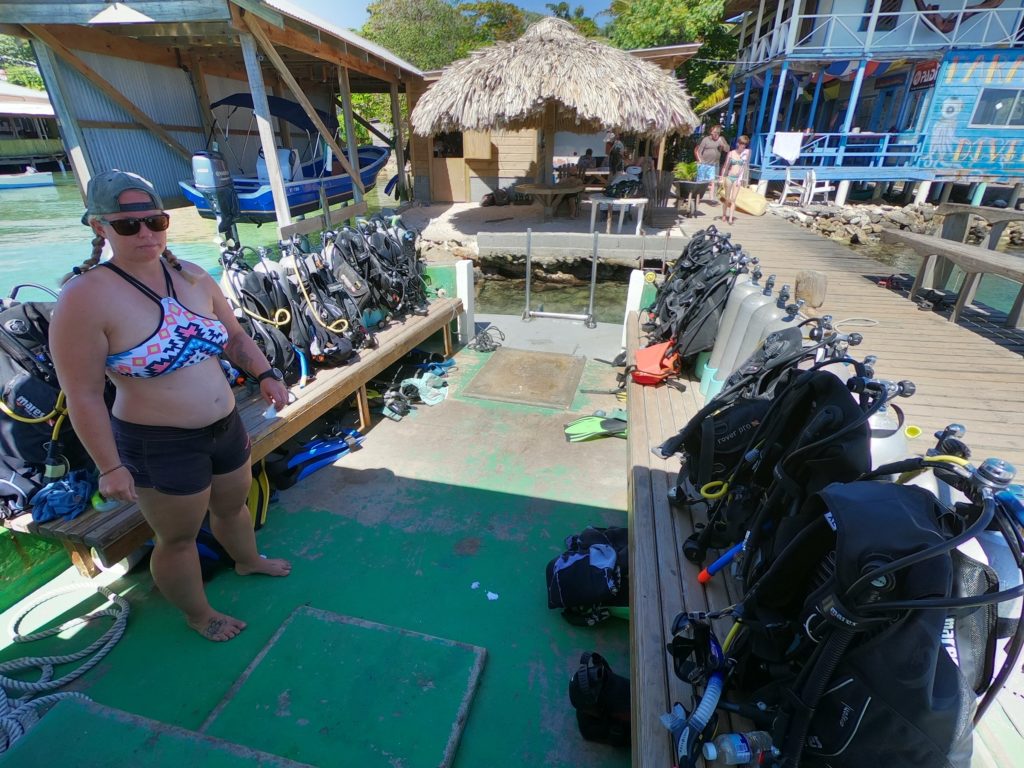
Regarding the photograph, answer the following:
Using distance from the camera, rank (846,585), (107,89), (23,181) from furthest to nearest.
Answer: (23,181) < (107,89) < (846,585)

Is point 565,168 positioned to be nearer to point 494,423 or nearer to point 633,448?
point 494,423

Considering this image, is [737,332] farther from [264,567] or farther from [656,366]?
[264,567]

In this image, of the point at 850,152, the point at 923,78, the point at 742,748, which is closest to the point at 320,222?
the point at 742,748

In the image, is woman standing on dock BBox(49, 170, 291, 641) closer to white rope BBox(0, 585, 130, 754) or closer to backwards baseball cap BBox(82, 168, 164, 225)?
backwards baseball cap BBox(82, 168, 164, 225)

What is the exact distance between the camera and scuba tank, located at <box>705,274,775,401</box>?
333 centimetres

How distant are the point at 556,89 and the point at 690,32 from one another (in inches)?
553

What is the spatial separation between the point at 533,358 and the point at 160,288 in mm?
4184

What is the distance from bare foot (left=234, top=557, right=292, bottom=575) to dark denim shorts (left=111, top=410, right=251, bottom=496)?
2.88 feet

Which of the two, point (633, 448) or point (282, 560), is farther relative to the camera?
point (633, 448)

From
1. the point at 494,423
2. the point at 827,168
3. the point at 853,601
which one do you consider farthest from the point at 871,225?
the point at 853,601

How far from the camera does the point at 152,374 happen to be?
177cm

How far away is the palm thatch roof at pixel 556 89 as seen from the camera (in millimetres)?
8656

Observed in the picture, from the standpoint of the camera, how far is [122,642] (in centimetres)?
240

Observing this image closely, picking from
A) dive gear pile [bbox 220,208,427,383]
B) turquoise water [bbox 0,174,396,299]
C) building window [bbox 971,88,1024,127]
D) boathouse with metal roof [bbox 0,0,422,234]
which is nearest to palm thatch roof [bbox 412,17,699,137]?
boathouse with metal roof [bbox 0,0,422,234]
